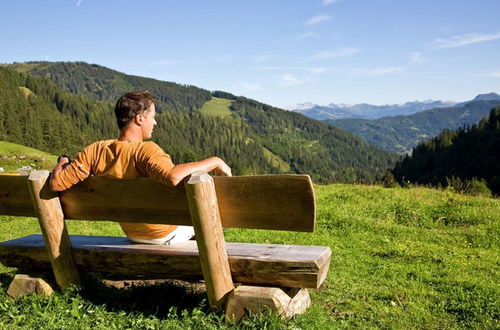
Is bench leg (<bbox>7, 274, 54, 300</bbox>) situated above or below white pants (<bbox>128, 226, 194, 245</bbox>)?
below

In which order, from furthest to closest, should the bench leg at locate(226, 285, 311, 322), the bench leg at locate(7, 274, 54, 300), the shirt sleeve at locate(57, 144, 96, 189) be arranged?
1. the bench leg at locate(7, 274, 54, 300)
2. the shirt sleeve at locate(57, 144, 96, 189)
3. the bench leg at locate(226, 285, 311, 322)

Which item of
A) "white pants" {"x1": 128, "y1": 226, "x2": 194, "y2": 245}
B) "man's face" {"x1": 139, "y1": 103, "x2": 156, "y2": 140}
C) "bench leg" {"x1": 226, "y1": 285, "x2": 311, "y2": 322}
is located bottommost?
"bench leg" {"x1": 226, "y1": 285, "x2": 311, "y2": 322}

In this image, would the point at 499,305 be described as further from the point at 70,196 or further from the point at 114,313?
the point at 70,196

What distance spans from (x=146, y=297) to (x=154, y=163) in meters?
1.99

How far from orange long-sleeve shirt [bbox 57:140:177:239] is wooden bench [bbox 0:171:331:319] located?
6.3 inches

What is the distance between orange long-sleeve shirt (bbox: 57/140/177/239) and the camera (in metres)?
4.58

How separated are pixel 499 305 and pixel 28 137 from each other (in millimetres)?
127243

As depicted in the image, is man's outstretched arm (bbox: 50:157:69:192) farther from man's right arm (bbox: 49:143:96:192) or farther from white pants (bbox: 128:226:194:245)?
white pants (bbox: 128:226:194:245)

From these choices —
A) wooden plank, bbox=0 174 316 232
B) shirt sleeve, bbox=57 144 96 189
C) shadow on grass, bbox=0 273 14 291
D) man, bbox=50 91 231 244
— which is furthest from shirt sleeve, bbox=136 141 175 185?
shadow on grass, bbox=0 273 14 291

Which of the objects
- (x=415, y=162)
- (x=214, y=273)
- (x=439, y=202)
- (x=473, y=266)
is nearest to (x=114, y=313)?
(x=214, y=273)

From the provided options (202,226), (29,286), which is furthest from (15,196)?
(202,226)

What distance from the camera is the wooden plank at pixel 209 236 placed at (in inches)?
157

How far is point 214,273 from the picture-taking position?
4293mm

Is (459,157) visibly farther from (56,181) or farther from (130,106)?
(56,181)
